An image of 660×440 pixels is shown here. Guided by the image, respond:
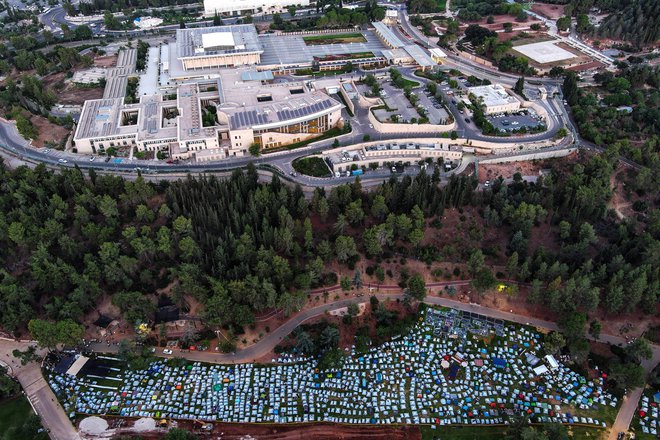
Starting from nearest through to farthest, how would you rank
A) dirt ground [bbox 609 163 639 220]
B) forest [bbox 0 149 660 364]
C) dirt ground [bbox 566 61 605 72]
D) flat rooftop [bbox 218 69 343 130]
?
forest [bbox 0 149 660 364]
dirt ground [bbox 609 163 639 220]
flat rooftop [bbox 218 69 343 130]
dirt ground [bbox 566 61 605 72]

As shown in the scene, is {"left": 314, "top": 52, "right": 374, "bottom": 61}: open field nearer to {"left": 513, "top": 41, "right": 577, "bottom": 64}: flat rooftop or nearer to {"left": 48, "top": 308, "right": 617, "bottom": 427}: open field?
{"left": 513, "top": 41, "right": 577, "bottom": 64}: flat rooftop

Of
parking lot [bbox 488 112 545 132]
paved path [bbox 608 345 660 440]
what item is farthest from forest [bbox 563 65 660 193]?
paved path [bbox 608 345 660 440]

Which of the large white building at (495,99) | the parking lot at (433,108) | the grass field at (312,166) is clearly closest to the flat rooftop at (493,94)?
the large white building at (495,99)

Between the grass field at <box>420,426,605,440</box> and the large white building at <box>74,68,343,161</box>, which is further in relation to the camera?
the large white building at <box>74,68,343,161</box>

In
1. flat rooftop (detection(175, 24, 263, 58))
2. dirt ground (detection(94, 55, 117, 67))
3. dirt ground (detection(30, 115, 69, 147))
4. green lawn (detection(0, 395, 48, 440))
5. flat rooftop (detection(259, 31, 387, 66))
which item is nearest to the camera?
green lawn (detection(0, 395, 48, 440))

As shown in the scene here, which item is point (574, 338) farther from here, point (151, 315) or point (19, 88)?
point (19, 88)

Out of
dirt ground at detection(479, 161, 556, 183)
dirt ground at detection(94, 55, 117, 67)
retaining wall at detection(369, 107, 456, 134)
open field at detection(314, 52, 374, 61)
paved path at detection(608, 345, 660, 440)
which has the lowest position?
paved path at detection(608, 345, 660, 440)

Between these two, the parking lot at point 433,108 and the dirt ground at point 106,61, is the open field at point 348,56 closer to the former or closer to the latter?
the parking lot at point 433,108
